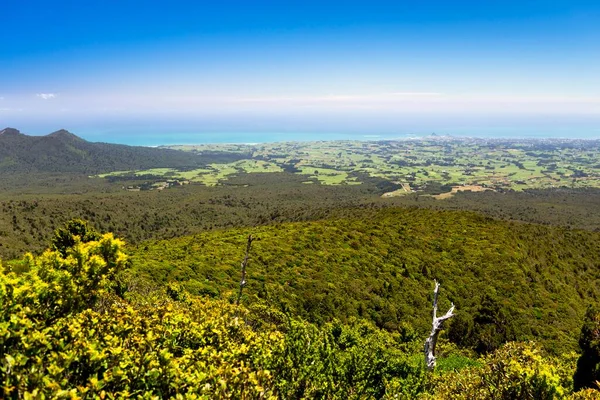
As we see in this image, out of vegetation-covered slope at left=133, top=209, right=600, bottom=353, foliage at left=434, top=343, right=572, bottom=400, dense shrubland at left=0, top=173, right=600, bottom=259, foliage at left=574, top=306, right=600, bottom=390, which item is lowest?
dense shrubland at left=0, top=173, right=600, bottom=259

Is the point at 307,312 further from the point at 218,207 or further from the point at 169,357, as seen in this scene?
the point at 218,207

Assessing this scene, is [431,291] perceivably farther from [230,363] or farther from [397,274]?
[230,363]

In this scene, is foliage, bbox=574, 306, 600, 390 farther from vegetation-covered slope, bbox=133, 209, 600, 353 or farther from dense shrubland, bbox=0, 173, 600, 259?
dense shrubland, bbox=0, 173, 600, 259

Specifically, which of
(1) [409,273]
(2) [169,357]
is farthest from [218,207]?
(2) [169,357]

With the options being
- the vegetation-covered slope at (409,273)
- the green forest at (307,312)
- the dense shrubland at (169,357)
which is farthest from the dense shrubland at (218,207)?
the dense shrubland at (169,357)

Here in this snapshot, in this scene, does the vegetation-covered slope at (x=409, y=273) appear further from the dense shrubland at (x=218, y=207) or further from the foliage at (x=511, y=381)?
the dense shrubland at (x=218, y=207)

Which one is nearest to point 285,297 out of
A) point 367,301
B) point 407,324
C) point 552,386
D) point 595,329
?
point 367,301

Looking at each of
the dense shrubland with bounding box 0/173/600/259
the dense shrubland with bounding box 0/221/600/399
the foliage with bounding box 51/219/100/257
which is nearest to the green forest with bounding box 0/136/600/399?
the dense shrubland with bounding box 0/221/600/399

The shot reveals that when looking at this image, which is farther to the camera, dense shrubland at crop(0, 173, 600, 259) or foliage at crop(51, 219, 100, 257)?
dense shrubland at crop(0, 173, 600, 259)
